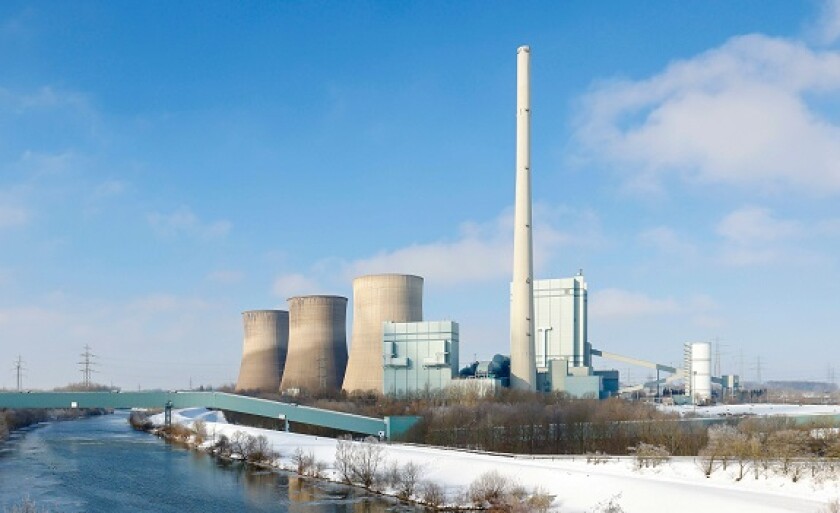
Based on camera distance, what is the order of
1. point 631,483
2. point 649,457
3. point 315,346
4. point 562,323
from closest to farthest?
1. point 631,483
2. point 649,457
3. point 562,323
4. point 315,346

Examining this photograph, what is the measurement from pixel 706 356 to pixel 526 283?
2231 cm

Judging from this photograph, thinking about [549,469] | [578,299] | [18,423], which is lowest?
[18,423]

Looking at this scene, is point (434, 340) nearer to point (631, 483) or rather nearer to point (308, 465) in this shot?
point (308, 465)

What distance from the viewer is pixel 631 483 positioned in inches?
699

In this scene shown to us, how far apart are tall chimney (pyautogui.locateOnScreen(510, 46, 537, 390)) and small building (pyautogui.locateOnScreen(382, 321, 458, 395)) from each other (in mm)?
3139

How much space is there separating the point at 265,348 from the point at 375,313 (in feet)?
42.9

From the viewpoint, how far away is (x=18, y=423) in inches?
1912

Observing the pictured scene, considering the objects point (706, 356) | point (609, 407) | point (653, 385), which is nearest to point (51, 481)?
point (609, 407)

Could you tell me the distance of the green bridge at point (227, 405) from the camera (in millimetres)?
31359

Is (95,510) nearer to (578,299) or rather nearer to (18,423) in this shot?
(578,299)

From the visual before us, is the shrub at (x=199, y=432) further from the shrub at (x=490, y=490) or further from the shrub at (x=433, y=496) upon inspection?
the shrub at (x=490, y=490)

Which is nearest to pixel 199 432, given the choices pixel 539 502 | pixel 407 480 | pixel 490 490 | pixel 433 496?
pixel 407 480

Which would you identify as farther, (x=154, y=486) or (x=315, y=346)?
(x=315, y=346)

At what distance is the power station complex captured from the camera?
123 feet
